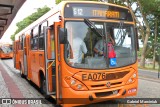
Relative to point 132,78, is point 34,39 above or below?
above

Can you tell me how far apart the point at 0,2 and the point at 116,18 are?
12933mm

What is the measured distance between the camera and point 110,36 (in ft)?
25.7

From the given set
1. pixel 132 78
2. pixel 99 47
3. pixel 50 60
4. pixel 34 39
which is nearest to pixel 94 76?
pixel 99 47

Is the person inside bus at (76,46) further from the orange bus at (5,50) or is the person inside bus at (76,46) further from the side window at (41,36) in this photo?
the orange bus at (5,50)

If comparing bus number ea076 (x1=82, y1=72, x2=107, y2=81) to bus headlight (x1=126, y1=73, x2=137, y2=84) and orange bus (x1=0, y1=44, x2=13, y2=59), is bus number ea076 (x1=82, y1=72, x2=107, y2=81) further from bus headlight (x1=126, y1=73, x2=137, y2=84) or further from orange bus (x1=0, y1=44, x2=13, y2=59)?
orange bus (x1=0, y1=44, x2=13, y2=59)

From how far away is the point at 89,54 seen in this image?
297 inches

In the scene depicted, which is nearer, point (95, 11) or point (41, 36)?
point (95, 11)

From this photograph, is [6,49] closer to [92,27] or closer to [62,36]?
[92,27]

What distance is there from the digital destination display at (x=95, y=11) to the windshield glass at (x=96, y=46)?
9.0 inches

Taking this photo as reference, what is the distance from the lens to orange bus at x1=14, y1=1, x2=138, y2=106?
736cm

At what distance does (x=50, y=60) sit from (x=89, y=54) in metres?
1.39

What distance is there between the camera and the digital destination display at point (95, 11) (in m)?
7.71

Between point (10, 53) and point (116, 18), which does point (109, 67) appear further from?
point (10, 53)

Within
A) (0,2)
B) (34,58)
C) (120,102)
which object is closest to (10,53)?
(0,2)
